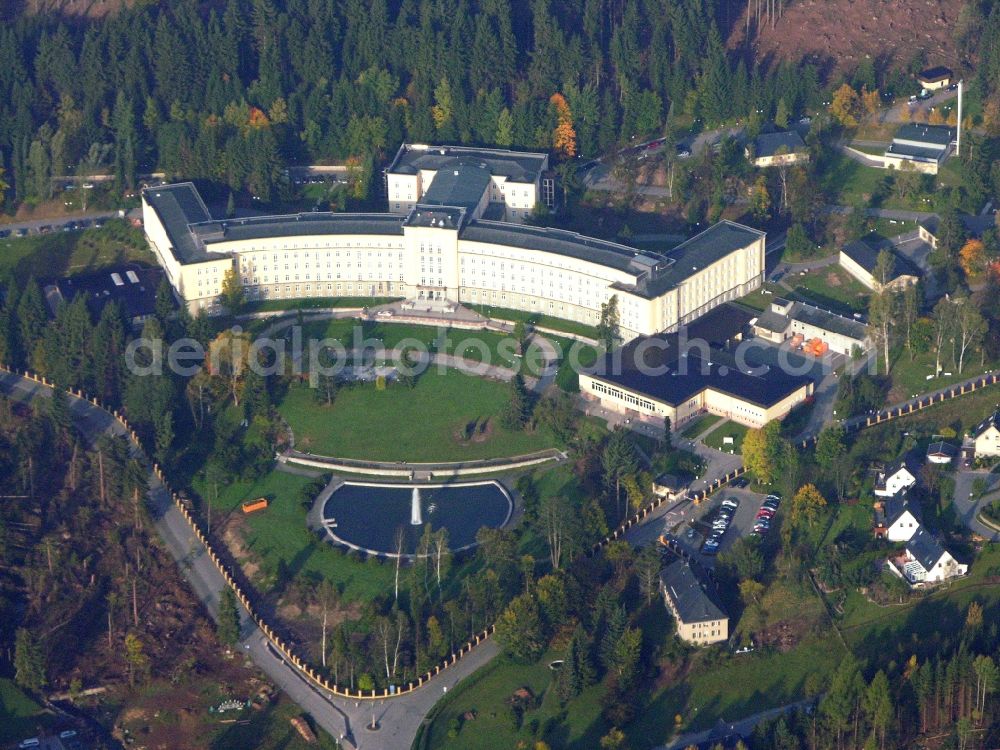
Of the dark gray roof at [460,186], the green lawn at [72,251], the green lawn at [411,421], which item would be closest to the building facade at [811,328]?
the green lawn at [411,421]

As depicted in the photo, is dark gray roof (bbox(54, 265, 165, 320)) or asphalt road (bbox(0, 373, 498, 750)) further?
dark gray roof (bbox(54, 265, 165, 320))

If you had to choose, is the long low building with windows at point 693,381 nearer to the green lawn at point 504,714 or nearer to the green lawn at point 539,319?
the green lawn at point 539,319

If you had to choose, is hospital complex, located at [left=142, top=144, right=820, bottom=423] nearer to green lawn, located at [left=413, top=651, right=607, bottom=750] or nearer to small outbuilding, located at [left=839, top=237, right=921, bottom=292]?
small outbuilding, located at [left=839, top=237, right=921, bottom=292]

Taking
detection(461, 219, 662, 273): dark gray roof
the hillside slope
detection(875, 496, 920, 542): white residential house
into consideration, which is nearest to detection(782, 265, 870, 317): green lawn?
detection(461, 219, 662, 273): dark gray roof

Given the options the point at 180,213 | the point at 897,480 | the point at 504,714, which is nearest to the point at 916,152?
the point at 897,480

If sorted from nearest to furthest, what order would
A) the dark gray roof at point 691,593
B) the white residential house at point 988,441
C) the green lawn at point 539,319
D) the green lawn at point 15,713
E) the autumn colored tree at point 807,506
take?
the green lawn at point 15,713, the dark gray roof at point 691,593, the autumn colored tree at point 807,506, the white residential house at point 988,441, the green lawn at point 539,319
